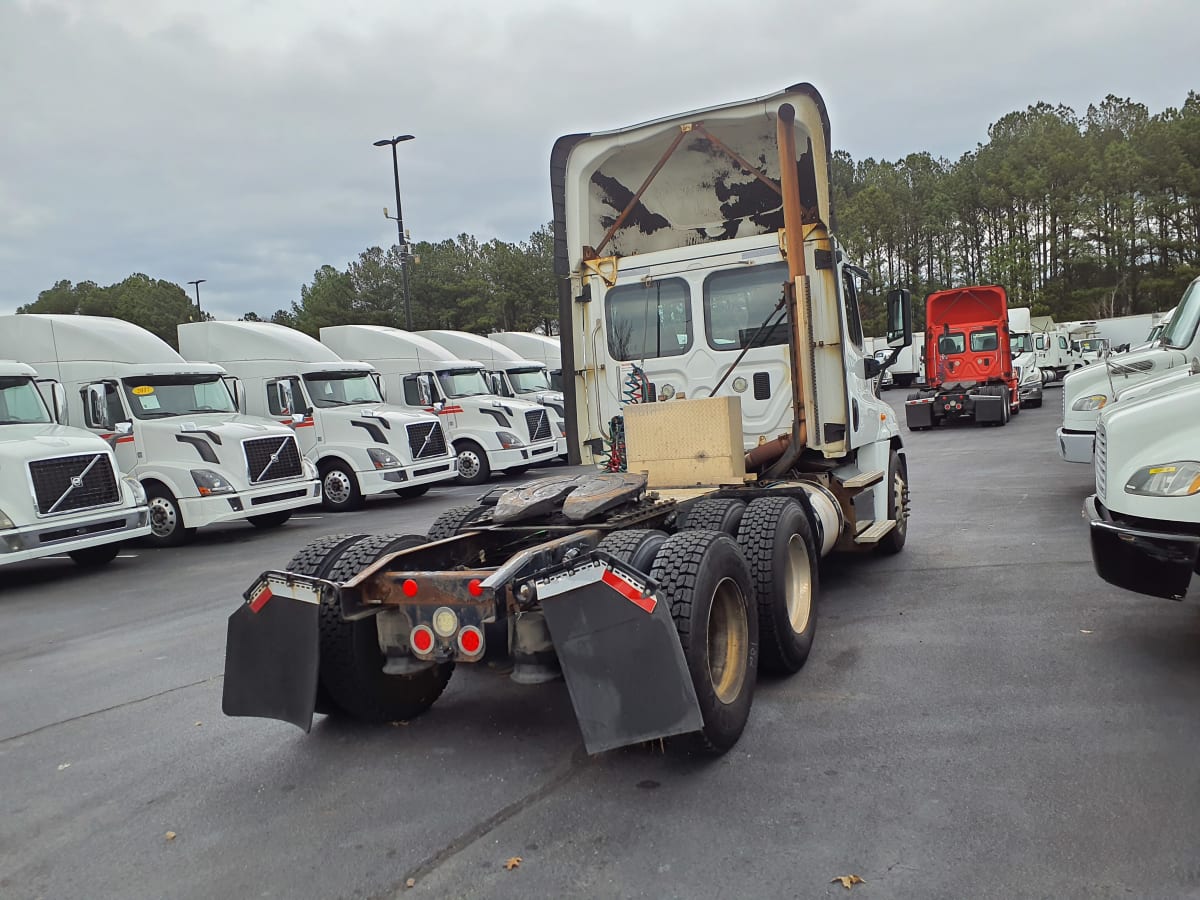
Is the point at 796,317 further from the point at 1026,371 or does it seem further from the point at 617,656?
the point at 1026,371

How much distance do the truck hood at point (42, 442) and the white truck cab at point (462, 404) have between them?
739 cm

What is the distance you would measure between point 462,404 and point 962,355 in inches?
514

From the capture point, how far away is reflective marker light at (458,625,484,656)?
3.70 m

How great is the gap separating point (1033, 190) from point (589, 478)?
6108cm

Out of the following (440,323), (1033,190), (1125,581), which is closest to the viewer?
(1125,581)

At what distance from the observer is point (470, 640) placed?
3.71 meters

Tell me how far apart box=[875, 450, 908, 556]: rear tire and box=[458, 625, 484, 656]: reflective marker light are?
4879mm

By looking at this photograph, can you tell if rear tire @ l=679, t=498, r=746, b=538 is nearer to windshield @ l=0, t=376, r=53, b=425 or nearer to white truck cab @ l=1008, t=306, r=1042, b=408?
windshield @ l=0, t=376, r=53, b=425

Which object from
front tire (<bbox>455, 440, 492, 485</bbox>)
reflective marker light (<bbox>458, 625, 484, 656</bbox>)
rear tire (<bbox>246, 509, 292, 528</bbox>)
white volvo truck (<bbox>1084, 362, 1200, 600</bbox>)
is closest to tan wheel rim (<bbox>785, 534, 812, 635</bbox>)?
white volvo truck (<bbox>1084, 362, 1200, 600</bbox>)

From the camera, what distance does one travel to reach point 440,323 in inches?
2058

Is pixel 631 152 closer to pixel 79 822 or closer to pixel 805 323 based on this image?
pixel 805 323

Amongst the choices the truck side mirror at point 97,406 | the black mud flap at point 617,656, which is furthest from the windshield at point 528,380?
the black mud flap at point 617,656

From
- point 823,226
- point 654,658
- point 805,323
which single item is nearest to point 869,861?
point 654,658

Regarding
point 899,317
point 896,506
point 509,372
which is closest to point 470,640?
point 899,317
